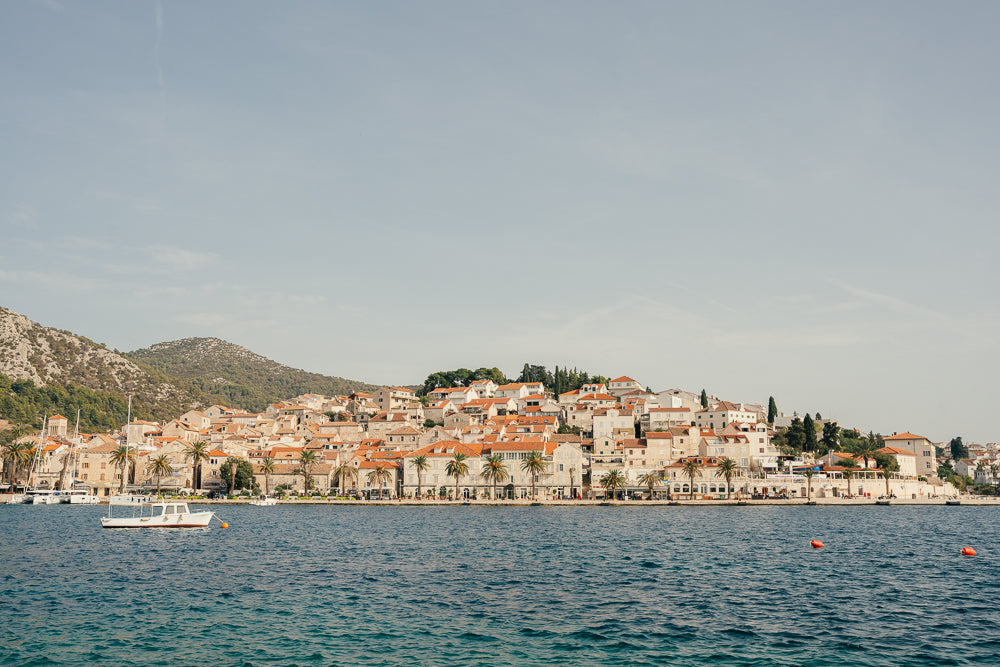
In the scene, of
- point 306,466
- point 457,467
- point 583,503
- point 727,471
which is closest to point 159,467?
point 306,466

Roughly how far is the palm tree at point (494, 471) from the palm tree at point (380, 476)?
54.5 feet

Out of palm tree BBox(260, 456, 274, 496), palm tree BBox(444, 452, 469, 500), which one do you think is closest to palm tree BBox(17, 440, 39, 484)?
palm tree BBox(260, 456, 274, 496)

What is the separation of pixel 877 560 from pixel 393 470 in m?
94.0

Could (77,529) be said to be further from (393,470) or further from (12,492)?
(12,492)

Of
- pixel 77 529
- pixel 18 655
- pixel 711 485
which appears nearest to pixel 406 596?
pixel 18 655

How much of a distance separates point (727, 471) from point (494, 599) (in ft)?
320

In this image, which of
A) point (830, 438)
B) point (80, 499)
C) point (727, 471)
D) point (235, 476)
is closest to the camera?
point (80, 499)

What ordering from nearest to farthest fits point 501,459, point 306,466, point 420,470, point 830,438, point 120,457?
1. point 501,459
2. point 420,470
3. point 120,457
4. point 306,466
5. point 830,438

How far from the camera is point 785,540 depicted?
60.0m

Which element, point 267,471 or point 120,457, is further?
point 267,471

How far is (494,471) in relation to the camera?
4764 inches

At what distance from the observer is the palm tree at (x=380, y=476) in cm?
13050

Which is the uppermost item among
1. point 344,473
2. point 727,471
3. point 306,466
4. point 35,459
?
point 35,459

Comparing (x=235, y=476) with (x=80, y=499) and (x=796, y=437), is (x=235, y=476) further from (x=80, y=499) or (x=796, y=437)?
(x=796, y=437)
